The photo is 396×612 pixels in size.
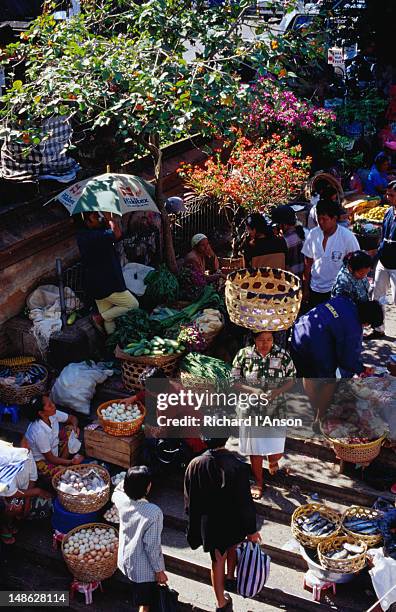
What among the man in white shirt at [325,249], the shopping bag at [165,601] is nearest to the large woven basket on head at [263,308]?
the man in white shirt at [325,249]

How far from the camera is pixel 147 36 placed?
947cm

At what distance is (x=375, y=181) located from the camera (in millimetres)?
13305

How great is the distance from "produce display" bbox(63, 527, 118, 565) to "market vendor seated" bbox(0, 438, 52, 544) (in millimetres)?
591

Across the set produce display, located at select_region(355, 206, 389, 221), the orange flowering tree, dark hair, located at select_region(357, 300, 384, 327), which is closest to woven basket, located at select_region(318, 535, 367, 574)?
dark hair, located at select_region(357, 300, 384, 327)

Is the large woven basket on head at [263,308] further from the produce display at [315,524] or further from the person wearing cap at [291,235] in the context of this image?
the person wearing cap at [291,235]

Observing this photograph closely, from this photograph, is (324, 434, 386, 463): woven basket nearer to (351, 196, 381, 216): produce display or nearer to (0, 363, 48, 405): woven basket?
(0, 363, 48, 405): woven basket

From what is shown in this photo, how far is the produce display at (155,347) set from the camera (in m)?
8.18

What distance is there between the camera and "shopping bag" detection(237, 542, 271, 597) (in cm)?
590

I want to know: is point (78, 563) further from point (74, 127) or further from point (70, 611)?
point (74, 127)

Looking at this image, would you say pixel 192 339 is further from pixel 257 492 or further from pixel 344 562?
pixel 344 562

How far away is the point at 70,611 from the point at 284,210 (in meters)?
5.05

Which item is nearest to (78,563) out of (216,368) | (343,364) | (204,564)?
(204,564)

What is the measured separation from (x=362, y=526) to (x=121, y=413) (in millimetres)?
2591

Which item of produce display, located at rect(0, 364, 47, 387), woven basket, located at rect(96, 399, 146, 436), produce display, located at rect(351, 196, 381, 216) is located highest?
woven basket, located at rect(96, 399, 146, 436)
